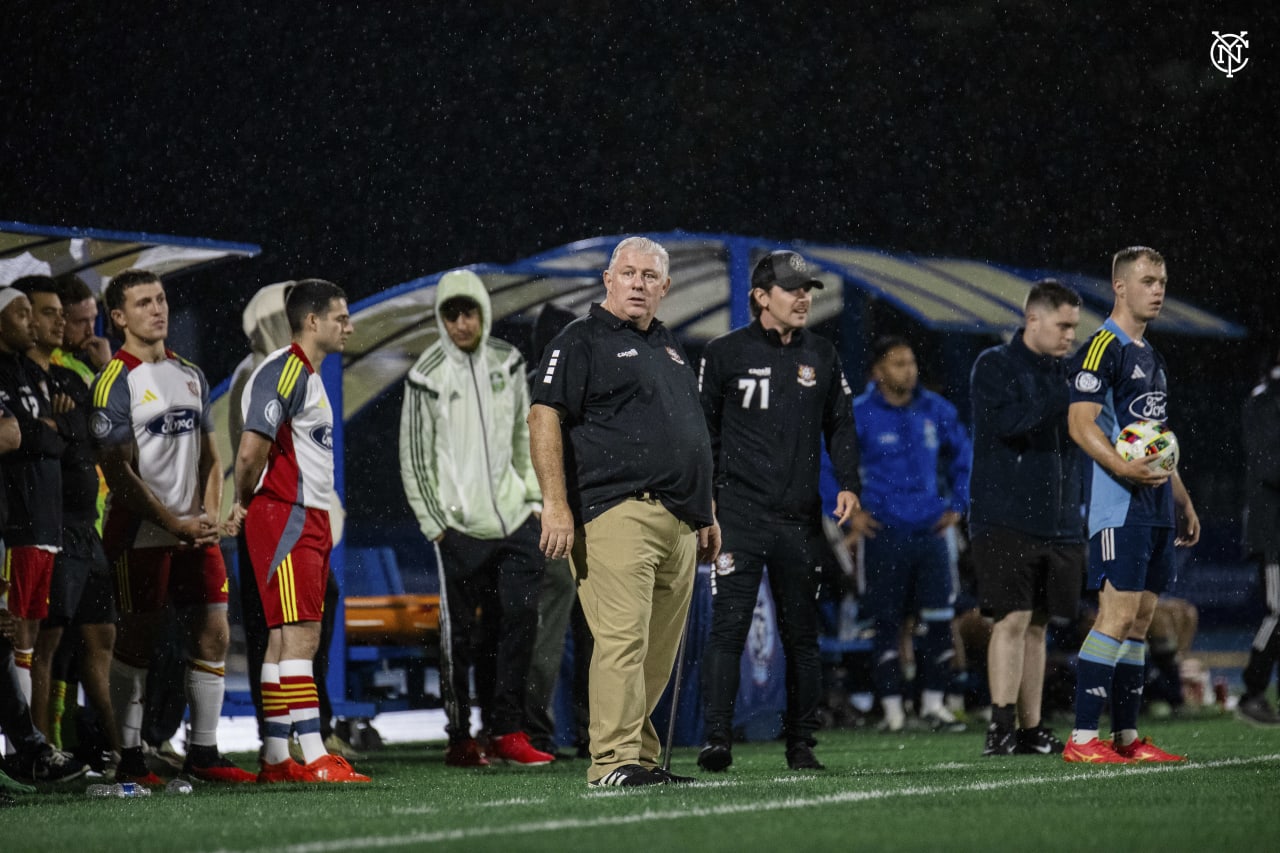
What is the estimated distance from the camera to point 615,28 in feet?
102

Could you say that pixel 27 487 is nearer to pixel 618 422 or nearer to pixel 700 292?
pixel 618 422

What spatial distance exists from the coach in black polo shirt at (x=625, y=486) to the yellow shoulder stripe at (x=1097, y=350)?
5.95ft

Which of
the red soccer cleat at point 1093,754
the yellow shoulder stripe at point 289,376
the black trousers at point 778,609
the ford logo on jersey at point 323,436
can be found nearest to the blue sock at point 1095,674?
the red soccer cleat at point 1093,754

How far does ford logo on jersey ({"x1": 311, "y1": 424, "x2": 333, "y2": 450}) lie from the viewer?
24.2 feet

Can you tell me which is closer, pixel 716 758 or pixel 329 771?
pixel 329 771

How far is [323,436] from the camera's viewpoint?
7.42 meters

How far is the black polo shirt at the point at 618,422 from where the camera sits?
21.0 ft

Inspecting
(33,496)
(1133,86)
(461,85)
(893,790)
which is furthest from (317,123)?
(893,790)

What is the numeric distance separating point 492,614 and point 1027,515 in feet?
8.60

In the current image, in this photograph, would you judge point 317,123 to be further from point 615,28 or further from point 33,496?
point 33,496

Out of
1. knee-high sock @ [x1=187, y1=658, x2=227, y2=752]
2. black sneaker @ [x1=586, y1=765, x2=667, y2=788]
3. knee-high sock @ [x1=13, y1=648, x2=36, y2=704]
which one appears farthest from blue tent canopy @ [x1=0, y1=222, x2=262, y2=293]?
black sneaker @ [x1=586, y1=765, x2=667, y2=788]

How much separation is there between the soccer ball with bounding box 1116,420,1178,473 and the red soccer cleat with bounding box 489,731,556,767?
311 centimetres

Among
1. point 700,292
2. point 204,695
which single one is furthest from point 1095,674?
point 700,292

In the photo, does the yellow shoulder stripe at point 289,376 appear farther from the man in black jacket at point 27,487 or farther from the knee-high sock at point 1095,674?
the knee-high sock at point 1095,674
